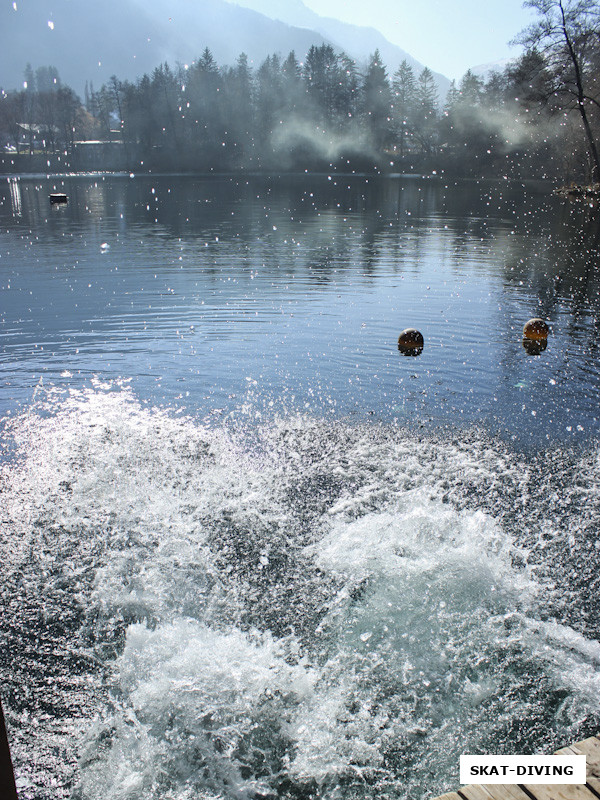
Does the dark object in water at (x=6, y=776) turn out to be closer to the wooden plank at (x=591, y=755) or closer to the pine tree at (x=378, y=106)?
the wooden plank at (x=591, y=755)

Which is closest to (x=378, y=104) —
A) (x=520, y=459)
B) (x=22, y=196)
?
(x=22, y=196)

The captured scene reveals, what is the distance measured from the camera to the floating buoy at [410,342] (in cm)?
1116

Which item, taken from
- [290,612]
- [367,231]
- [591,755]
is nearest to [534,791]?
[591,755]

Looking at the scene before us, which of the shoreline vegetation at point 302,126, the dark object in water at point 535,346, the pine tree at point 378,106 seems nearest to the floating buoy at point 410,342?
the dark object in water at point 535,346

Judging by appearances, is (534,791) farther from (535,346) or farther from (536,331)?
(536,331)

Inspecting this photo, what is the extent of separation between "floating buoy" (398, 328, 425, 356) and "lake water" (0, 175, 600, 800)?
27 cm

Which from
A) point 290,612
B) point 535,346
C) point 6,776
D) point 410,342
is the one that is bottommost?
point 290,612

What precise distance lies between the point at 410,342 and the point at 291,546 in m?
6.59

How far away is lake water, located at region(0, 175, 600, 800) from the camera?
3754 mm

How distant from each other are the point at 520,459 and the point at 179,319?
8.66m

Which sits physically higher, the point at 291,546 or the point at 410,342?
the point at 410,342

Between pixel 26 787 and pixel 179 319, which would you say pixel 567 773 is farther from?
pixel 179 319

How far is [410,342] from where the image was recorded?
1122cm

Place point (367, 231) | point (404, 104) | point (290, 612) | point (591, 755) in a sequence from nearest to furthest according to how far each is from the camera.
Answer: point (591, 755), point (290, 612), point (367, 231), point (404, 104)
